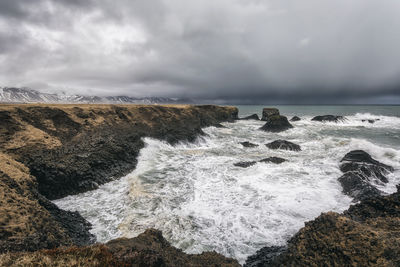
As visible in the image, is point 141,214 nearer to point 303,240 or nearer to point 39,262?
point 39,262

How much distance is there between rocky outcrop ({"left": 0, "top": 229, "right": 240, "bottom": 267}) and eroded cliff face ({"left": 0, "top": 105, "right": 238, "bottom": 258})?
1.39m

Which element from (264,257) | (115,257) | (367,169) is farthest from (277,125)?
(115,257)

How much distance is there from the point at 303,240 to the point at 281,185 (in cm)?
738

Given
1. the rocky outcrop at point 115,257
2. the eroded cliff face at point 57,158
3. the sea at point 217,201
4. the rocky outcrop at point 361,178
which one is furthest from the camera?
the rocky outcrop at point 361,178

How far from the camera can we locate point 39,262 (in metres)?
3.65

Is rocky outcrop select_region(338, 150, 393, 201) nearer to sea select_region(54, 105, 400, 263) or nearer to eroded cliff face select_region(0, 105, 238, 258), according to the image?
sea select_region(54, 105, 400, 263)

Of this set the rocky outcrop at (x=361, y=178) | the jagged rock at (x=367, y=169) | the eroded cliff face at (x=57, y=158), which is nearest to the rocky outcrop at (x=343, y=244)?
the rocky outcrop at (x=361, y=178)

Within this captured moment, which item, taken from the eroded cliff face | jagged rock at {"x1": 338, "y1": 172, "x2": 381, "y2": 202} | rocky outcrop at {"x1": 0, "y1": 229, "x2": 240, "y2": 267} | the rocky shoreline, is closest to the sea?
jagged rock at {"x1": 338, "y1": 172, "x2": 381, "y2": 202}

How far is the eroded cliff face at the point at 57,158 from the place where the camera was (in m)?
5.71

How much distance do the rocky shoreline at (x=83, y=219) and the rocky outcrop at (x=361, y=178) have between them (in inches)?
2.0

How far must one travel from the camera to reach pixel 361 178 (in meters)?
11.7

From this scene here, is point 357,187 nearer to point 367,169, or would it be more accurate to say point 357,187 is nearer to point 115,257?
point 367,169

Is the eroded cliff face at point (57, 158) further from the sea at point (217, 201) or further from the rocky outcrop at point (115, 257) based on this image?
the rocky outcrop at point (115, 257)

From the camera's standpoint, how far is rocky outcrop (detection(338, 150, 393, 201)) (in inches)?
399
